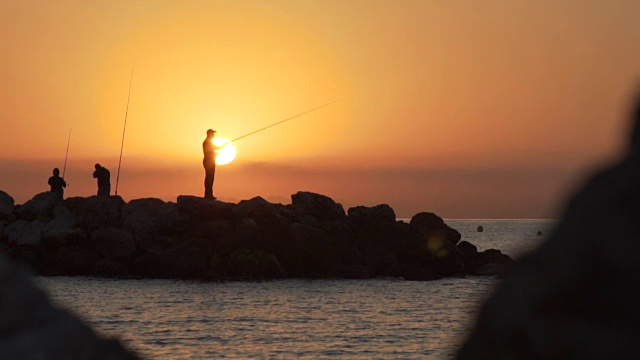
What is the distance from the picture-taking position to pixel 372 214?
41.9 m

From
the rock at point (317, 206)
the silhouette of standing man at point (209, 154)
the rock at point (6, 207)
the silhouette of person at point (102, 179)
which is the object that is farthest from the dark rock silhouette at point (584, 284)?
the rock at point (6, 207)

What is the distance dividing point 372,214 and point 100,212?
13.1 metres

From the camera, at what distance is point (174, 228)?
1481 inches

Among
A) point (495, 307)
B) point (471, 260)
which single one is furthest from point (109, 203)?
point (495, 307)

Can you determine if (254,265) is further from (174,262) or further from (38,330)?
(38,330)

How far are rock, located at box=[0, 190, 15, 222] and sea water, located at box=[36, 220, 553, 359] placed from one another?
405cm

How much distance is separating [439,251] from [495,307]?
43496mm

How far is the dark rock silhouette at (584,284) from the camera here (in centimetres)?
114

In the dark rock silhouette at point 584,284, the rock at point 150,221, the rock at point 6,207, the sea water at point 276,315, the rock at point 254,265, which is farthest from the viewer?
the rock at point 6,207

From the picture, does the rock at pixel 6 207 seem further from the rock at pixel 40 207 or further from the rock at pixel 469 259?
the rock at pixel 469 259

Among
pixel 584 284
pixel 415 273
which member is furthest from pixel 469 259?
pixel 584 284

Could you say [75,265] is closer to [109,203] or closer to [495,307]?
[109,203]

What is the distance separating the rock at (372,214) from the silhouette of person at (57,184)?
13.8 m

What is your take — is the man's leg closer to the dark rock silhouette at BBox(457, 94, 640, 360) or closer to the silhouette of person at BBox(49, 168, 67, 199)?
the silhouette of person at BBox(49, 168, 67, 199)
